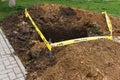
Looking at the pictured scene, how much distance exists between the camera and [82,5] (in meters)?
11.2

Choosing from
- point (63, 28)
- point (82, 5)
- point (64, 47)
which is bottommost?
point (82, 5)

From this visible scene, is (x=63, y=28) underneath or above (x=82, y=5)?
above

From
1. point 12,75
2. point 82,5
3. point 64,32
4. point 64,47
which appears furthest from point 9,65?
point 82,5

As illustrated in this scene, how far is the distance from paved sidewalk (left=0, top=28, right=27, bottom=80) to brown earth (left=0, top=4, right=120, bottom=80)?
0.16m

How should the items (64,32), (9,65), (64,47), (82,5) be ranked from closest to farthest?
(9,65) → (64,47) → (64,32) → (82,5)

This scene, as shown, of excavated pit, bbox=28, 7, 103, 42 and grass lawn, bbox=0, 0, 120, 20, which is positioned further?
grass lawn, bbox=0, 0, 120, 20

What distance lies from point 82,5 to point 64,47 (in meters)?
5.08

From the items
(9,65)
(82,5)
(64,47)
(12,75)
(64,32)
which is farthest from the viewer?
(82,5)

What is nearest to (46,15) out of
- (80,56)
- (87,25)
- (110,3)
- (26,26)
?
(26,26)

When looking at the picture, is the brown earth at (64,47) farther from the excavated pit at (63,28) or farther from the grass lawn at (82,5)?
the grass lawn at (82,5)

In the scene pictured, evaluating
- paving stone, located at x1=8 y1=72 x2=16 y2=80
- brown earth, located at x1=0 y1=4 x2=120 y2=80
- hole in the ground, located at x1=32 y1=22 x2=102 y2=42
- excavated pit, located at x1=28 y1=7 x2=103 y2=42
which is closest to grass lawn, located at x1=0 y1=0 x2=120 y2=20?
brown earth, located at x1=0 y1=4 x2=120 y2=80

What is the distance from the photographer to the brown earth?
17.8 feet

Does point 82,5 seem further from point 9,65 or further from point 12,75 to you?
point 12,75

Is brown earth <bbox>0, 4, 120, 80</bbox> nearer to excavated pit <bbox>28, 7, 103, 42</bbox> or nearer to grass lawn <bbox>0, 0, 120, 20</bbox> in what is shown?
excavated pit <bbox>28, 7, 103, 42</bbox>
